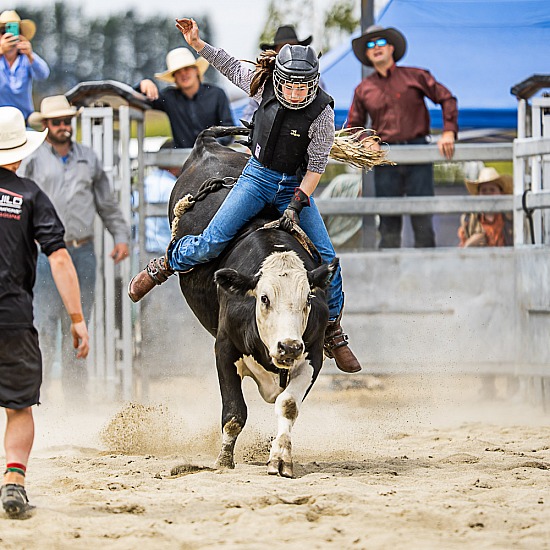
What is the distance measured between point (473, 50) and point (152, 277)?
6.62 meters

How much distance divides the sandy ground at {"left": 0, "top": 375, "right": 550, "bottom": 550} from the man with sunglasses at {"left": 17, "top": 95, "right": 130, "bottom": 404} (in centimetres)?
35

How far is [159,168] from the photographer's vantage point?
9.16 m

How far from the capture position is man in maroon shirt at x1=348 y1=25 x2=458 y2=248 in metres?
8.62

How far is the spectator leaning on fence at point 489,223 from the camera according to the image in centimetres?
947

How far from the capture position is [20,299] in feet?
13.9

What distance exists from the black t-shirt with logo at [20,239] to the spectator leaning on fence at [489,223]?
562 cm

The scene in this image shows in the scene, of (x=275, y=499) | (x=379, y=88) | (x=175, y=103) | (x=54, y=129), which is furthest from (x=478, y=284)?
(x=275, y=499)

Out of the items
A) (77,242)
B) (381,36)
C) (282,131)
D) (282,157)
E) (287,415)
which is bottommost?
(287,415)

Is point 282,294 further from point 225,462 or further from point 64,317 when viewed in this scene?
point 64,317

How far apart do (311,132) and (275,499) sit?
86.1 inches

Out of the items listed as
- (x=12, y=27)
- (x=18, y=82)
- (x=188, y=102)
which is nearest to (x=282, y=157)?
(x=188, y=102)

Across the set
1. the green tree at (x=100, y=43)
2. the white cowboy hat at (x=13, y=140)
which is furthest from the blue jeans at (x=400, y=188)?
the green tree at (x=100, y=43)

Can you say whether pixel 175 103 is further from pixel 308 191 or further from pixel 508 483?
pixel 508 483

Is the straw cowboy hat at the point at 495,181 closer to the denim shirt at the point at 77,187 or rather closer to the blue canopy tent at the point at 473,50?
the blue canopy tent at the point at 473,50
